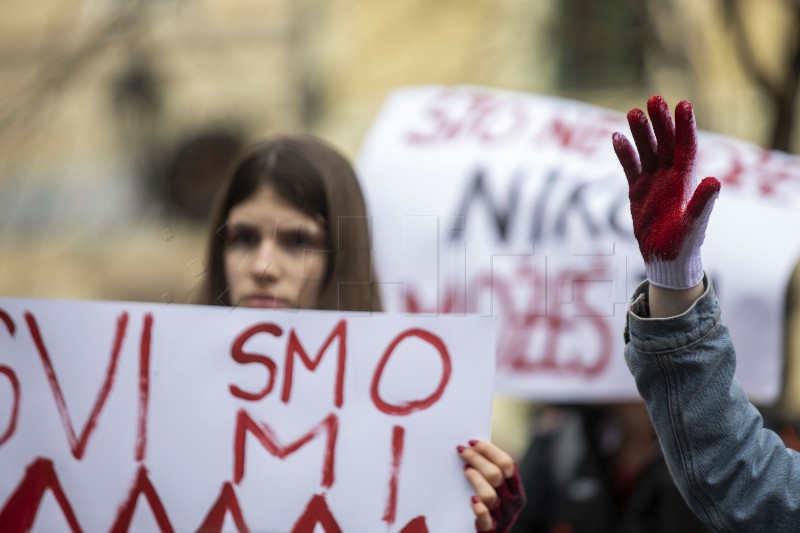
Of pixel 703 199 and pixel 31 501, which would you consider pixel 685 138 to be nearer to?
pixel 703 199

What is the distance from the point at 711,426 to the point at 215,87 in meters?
6.38

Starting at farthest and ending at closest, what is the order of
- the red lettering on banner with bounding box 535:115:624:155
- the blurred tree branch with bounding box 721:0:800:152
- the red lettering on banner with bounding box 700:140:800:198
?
the blurred tree branch with bounding box 721:0:800:152
the red lettering on banner with bounding box 535:115:624:155
the red lettering on banner with bounding box 700:140:800:198

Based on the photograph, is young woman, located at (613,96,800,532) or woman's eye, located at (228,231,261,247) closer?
young woman, located at (613,96,800,532)

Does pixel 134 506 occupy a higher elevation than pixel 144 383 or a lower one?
lower

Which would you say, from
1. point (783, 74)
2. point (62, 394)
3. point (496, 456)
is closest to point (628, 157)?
point (496, 456)

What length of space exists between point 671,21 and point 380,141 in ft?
5.74

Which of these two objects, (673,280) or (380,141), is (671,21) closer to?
A: (380,141)

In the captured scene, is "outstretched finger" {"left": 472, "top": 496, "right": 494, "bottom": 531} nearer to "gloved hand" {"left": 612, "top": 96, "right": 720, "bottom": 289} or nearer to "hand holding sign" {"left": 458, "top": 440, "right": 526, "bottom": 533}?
"hand holding sign" {"left": 458, "top": 440, "right": 526, "bottom": 533}

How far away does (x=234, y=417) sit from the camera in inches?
67.6

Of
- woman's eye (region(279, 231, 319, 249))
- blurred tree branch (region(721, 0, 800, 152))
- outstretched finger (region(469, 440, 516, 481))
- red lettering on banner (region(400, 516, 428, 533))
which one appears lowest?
red lettering on banner (region(400, 516, 428, 533))

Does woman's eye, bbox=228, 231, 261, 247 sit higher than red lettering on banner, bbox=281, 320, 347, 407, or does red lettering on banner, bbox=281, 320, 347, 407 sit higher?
woman's eye, bbox=228, 231, 261, 247

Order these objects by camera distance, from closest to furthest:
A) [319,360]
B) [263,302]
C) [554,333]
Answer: [319,360] < [263,302] < [554,333]

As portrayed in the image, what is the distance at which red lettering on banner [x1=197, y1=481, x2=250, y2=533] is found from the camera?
1679 millimetres

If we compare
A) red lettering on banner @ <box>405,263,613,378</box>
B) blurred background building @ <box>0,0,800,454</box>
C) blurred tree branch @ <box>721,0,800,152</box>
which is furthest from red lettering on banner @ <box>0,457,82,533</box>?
blurred background building @ <box>0,0,800,454</box>
